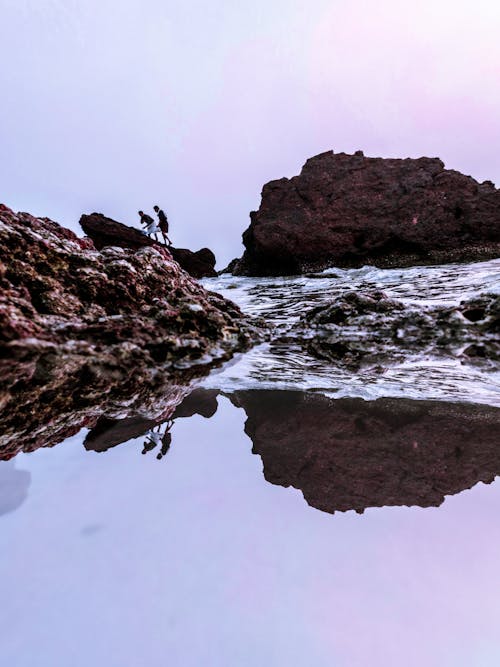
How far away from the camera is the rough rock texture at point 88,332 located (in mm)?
2965

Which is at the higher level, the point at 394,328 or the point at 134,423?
the point at 134,423

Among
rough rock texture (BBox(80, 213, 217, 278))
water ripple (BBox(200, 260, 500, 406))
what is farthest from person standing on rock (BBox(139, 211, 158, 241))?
water ripple (BBox(200, 260, 500, 406))

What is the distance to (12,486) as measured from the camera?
5.72ft

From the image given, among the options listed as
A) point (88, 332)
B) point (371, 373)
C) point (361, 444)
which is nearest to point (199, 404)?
point (361, 444)

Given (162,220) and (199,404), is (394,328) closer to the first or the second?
(199,404)

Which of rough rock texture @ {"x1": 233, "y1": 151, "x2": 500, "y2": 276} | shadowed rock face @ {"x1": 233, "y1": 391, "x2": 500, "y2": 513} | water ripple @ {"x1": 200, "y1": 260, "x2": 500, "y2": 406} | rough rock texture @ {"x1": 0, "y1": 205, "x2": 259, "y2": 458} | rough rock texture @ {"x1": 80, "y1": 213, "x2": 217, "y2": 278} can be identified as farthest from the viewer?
rough rock texture @ {"x1": 80, "y1": 213, "x2": 217, "y2": 278}

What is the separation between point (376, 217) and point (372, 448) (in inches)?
667

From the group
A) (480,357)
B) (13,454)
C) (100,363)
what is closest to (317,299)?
(480,357)

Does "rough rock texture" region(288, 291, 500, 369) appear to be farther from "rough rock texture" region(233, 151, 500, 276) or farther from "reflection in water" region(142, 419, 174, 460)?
"rough rock texture" region(233, 151, 500, 276)

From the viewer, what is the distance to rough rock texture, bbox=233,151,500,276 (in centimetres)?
1681

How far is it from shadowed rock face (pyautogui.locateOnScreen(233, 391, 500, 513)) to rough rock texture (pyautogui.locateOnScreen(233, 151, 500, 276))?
50.5ft

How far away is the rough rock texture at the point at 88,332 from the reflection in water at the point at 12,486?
199 mm

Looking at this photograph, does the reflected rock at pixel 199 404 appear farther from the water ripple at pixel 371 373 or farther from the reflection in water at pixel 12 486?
the reflection in water at pixel 12 486

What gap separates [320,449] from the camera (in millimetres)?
2293
